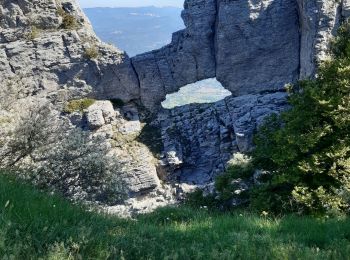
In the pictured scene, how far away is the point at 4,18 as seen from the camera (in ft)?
135

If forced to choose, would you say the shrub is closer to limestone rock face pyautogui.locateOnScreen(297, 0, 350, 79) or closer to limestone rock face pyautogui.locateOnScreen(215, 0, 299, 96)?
limestone rock face pyautogui.locateOnScreen(297, 0, 350, 79)

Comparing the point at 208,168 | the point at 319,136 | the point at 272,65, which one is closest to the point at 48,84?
the point at 208,168

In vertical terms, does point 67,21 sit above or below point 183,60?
above

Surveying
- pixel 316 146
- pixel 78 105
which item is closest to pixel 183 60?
pixel 78 105

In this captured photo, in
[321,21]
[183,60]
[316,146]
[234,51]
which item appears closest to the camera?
[316,146]

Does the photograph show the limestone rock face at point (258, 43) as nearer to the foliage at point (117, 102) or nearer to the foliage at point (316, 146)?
the foliage at point (117, 102)

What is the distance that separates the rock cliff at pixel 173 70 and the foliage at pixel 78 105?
0.64m

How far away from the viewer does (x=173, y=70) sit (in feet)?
142

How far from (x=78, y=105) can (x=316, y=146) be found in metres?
27.2

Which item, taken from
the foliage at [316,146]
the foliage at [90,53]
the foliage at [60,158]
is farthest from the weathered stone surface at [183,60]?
the foliage at [60,158]

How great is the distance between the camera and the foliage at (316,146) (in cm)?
1806

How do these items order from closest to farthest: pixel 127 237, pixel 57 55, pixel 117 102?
pixel 127 237 < pixel 57 55 < pixel 117 102

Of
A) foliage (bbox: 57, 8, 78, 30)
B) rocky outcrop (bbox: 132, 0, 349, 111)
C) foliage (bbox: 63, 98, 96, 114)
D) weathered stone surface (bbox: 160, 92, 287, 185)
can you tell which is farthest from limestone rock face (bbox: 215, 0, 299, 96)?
foliage (bbox: 57, 8, 78, 30)

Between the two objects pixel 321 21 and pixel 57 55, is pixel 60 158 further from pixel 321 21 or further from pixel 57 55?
pixel 57 55
